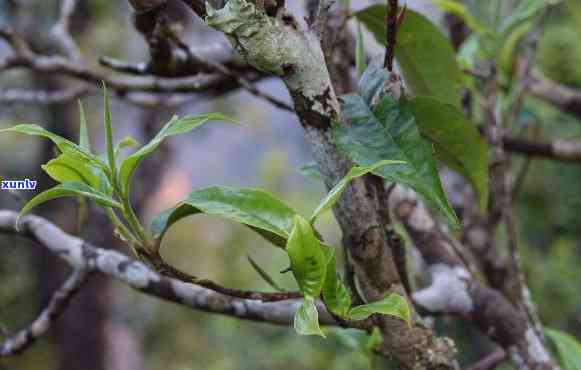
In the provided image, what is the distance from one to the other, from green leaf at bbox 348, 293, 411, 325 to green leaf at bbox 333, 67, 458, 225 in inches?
2.1

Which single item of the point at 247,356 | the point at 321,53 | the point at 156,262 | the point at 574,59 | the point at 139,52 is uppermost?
the point at 321,53

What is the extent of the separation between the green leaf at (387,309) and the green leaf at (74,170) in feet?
0.54

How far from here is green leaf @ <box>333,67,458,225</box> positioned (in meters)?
0.36

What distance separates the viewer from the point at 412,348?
44cm

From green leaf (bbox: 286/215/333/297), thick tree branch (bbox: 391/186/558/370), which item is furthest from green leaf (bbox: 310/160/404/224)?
thick tree branch (bbox: 391/186/558/370)

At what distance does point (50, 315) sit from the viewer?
61cm

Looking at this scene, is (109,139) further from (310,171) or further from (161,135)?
(310,171)

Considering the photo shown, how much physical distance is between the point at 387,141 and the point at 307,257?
9cm

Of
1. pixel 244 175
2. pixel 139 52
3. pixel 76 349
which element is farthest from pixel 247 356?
pixel 244 175

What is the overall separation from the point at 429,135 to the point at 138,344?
242cm

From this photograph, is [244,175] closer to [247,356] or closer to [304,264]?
[247,356]

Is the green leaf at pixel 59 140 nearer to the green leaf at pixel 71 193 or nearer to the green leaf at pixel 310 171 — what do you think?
the green leaf at pixel 71 193

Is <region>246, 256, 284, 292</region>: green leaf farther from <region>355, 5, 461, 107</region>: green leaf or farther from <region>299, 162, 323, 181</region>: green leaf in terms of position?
<region>355, 5, 461, 107</region>: green leaf

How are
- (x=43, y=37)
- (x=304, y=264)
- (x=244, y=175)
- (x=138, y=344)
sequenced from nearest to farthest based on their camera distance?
(x=304, y=264) < (x=43, y=37) < (x=138, y=344) < (x=244, y=175)
